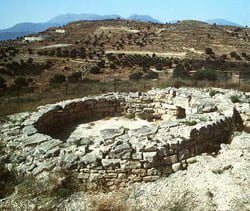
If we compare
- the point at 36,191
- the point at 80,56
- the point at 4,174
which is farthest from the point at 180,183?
the point at 80,56

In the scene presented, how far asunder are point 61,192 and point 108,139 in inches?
90.2

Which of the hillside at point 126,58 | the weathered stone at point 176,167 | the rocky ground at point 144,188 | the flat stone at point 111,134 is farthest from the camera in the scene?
the hillside at point 126,58

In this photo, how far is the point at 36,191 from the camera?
8820mm

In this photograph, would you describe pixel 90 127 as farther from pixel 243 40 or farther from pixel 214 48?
pixel 243 40

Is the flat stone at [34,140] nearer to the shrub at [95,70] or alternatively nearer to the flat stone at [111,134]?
the flat stone at [111,134]

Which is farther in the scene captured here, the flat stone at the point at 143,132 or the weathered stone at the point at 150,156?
the flat stone at the point at 143,132

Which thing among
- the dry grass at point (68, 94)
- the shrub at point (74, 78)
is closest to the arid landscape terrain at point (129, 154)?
the dry grass at point (68, 94)

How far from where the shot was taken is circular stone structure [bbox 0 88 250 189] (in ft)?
30.8

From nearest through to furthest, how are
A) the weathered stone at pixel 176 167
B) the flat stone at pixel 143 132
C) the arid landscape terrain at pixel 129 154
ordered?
1. the arid landscape terrain at pixel 129 154
2. the weathered stone at pixel 176 167
3. the flat stone at pixel 143 132

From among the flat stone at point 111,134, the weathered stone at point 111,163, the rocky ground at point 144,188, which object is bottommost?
the rocky ground at point 144,188

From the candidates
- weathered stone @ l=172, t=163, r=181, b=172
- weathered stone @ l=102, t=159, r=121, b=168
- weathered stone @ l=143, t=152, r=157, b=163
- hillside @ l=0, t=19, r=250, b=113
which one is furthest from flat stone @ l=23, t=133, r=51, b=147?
hillside @ l=0, t=19, r=250, b=113

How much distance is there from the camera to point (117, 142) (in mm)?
10023

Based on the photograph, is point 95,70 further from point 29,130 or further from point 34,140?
point 34,140

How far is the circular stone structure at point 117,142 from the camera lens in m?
9.38
